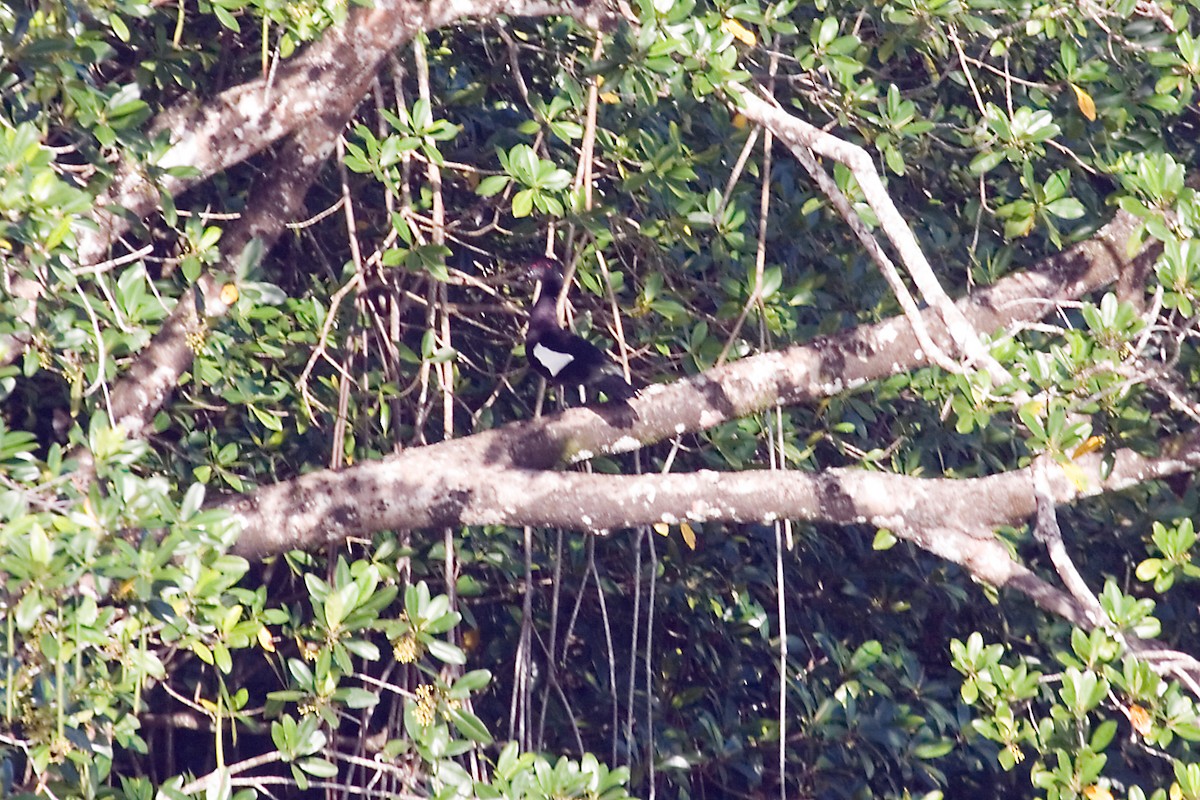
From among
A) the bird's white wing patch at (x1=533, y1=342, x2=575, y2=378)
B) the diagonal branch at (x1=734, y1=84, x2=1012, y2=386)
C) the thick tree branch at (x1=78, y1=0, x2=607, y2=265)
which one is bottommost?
the bird's white wing patch at (x1=533, y1=342, x2=575, y2=378)

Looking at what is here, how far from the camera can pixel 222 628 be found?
2688 millimetres

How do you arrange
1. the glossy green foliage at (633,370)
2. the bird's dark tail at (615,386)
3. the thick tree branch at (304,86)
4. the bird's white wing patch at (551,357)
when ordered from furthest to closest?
the bird's white wing patch at (551,357) → the bird's dark tail at (615,386) → the thick tree branch at (304,86) → the glossy green foliage at (633,370)

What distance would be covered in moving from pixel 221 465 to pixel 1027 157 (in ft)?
6.46

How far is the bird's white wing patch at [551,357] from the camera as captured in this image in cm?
371

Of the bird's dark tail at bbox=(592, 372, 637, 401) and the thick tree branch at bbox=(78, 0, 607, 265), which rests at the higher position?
the thick tree branch at bbox=(78, 0, 607, 265)

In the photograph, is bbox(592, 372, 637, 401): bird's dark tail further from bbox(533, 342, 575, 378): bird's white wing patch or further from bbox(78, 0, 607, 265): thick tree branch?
bbox(78, 0, 607, 265): thick tree branch

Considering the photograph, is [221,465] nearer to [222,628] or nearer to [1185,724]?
[222,628]

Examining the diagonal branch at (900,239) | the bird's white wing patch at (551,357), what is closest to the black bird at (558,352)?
the bird's white wing patch at (551,357)

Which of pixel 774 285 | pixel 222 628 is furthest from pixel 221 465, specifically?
pixel 774 285

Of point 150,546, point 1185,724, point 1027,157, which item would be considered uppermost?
point 150,546

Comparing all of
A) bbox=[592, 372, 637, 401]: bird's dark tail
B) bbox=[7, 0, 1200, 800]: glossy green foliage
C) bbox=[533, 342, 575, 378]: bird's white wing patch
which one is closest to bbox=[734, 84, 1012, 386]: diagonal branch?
bbox=[7, 0, 1200, 800]: glossy green foliage

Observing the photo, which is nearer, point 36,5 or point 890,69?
point 36,5

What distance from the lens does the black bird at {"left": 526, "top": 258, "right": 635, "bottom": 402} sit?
3.52 metres

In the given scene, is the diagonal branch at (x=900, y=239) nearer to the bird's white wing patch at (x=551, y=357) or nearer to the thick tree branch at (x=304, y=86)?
the thick tree branch at (x=304, y=86)
